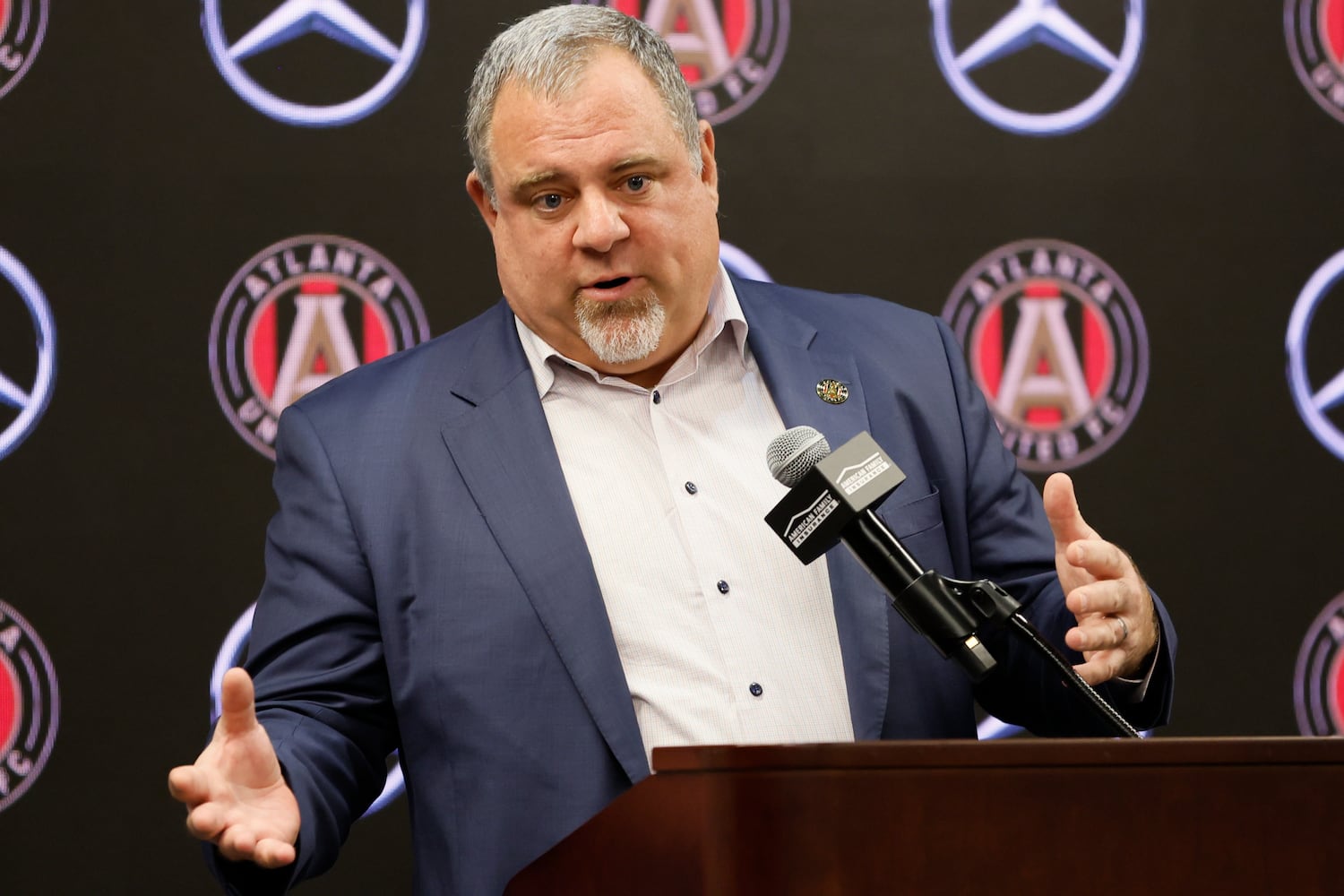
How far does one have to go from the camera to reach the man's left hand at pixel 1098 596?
130cm

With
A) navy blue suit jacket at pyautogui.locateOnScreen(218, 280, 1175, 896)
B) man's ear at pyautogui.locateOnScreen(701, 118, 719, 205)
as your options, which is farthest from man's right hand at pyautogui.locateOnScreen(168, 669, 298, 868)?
man's ear at pyautogui.locateOnScreen(701, 118, 719, 205)

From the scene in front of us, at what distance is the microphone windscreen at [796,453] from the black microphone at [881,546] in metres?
0.16

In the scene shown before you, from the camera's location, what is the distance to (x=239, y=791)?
Result: 135 cm

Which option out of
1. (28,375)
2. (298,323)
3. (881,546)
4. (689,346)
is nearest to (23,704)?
(28,375)

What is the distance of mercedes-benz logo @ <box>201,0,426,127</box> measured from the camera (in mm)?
2365

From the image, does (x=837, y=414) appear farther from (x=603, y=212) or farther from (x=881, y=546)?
(x=881, y=546)

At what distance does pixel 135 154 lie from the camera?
2.34 m

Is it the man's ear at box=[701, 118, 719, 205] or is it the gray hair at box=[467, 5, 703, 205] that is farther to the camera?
the man's ear at box=[701, 118, 719, 205]

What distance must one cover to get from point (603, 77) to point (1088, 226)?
1123 mm

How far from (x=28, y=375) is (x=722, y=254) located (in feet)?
4.07

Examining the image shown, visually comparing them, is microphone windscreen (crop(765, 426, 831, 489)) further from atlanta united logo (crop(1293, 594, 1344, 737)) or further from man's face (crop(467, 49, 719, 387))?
atlanta united logo (crop(1293, 594, 1344, 737))

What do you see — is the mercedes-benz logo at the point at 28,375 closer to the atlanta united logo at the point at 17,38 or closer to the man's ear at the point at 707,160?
the atlanta united logo at the point at 17,38

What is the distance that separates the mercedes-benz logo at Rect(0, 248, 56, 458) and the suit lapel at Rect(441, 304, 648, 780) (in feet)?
2.82

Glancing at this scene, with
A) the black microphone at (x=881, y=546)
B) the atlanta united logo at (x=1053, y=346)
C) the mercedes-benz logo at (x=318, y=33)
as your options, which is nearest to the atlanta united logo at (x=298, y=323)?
the mercedes-benz logo at (x=318, y=33)
